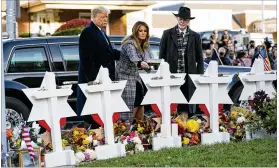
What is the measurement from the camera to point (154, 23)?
4547cm

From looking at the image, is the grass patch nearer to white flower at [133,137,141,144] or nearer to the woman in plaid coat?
white flower at [133,137,141,144]

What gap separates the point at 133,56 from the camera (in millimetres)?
9820

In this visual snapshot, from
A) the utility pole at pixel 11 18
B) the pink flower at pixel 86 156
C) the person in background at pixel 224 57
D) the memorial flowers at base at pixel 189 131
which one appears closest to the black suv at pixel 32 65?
the utility pole at pixel 11 18

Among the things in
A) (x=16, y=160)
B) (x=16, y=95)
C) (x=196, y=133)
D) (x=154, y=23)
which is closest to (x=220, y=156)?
(x=196, y=133)

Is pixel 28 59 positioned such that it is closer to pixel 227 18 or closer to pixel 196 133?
pixel 196 133

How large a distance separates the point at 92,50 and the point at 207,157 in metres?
2.32

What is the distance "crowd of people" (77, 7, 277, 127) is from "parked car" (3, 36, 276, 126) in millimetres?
1949

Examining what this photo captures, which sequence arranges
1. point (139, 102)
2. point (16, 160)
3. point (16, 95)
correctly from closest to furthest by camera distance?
point (16, 160)
point (139, 102)
point (16, 95)

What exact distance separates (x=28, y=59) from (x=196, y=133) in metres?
3.54

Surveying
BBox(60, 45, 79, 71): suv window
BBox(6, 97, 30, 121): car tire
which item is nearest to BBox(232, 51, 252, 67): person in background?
BBox(60, 45, 79, 71): suv window

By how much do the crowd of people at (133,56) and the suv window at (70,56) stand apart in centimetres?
201

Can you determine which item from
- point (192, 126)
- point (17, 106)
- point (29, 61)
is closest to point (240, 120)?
point (192, 126)

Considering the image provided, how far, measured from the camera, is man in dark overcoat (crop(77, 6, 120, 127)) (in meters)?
9.48

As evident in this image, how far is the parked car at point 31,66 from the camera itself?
37.8 feet
